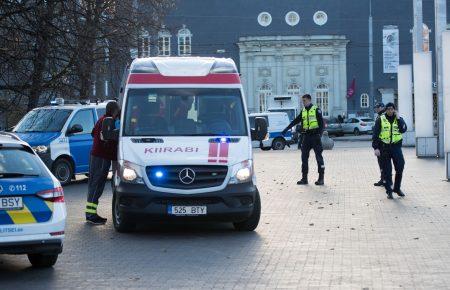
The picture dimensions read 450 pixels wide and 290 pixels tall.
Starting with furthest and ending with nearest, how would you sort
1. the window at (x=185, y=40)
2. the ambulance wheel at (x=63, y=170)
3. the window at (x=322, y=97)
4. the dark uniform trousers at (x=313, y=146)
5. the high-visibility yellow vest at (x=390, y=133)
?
the window at (x=322, y=97) < the window at (x=185, y=40) < the ambulance wheel at (x=63, y=170) < the dark uniform trousers at (x=313, y=146) < the high-visibility yellow vest at (x=390, y=133)

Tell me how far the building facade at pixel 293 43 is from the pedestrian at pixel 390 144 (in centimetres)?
6286

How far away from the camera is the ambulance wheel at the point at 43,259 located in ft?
34.3

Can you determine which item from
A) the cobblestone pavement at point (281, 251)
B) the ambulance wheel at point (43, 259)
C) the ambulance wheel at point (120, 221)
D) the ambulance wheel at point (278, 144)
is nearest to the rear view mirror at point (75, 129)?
the cobblestone pavement at point (281, 251)

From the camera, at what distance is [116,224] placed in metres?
13.6

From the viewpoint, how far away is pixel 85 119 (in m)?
23.0

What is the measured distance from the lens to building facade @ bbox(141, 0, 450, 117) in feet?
265

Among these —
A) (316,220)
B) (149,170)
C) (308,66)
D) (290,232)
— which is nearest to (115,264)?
(149,170)

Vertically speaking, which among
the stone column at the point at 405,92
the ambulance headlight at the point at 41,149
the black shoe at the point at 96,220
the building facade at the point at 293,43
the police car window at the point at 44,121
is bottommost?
the black shoe at the point at 96,220

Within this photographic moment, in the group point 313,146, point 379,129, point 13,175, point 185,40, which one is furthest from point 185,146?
point 185,40

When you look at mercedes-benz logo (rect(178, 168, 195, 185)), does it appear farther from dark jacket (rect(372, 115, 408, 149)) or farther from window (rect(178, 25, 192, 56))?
window (rect(178, 25, 192, 56))

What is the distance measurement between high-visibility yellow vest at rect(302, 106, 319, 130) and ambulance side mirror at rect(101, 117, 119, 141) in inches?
290

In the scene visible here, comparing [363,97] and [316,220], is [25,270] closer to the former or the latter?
[316,220]

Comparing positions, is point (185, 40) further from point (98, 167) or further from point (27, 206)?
point (27, 206)

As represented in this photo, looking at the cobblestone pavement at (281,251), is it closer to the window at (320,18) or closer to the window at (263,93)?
the window at (263,93)
